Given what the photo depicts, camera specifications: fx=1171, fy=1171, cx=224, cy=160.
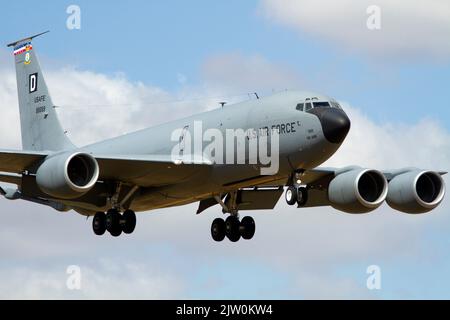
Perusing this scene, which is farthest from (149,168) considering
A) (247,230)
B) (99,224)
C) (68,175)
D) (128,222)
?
(247,230)

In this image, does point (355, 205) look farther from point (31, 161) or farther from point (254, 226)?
point (31, 161)

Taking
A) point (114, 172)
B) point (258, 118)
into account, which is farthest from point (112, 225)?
point (258, 118)

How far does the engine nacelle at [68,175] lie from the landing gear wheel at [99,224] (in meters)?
4.04

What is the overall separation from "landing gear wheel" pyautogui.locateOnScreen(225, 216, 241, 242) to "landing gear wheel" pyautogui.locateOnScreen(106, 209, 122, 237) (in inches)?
170

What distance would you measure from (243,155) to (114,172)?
5.70 metres

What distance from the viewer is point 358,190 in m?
→ 44.8

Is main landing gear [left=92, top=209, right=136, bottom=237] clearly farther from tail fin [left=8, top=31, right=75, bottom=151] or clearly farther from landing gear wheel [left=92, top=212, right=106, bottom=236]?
tail fin [left=8, top=31, right=75, bottom=151]

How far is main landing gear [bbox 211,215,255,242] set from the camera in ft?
150

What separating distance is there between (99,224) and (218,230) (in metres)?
4.72

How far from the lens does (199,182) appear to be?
1683 inches

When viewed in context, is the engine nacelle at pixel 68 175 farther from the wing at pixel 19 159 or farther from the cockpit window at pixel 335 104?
the cockpit window at pixel 335 104

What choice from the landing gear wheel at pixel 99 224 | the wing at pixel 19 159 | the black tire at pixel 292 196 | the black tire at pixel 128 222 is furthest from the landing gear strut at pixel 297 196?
the wing at pixel 19 159

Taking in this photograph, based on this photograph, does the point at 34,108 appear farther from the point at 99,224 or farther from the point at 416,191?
the point at 416,191
